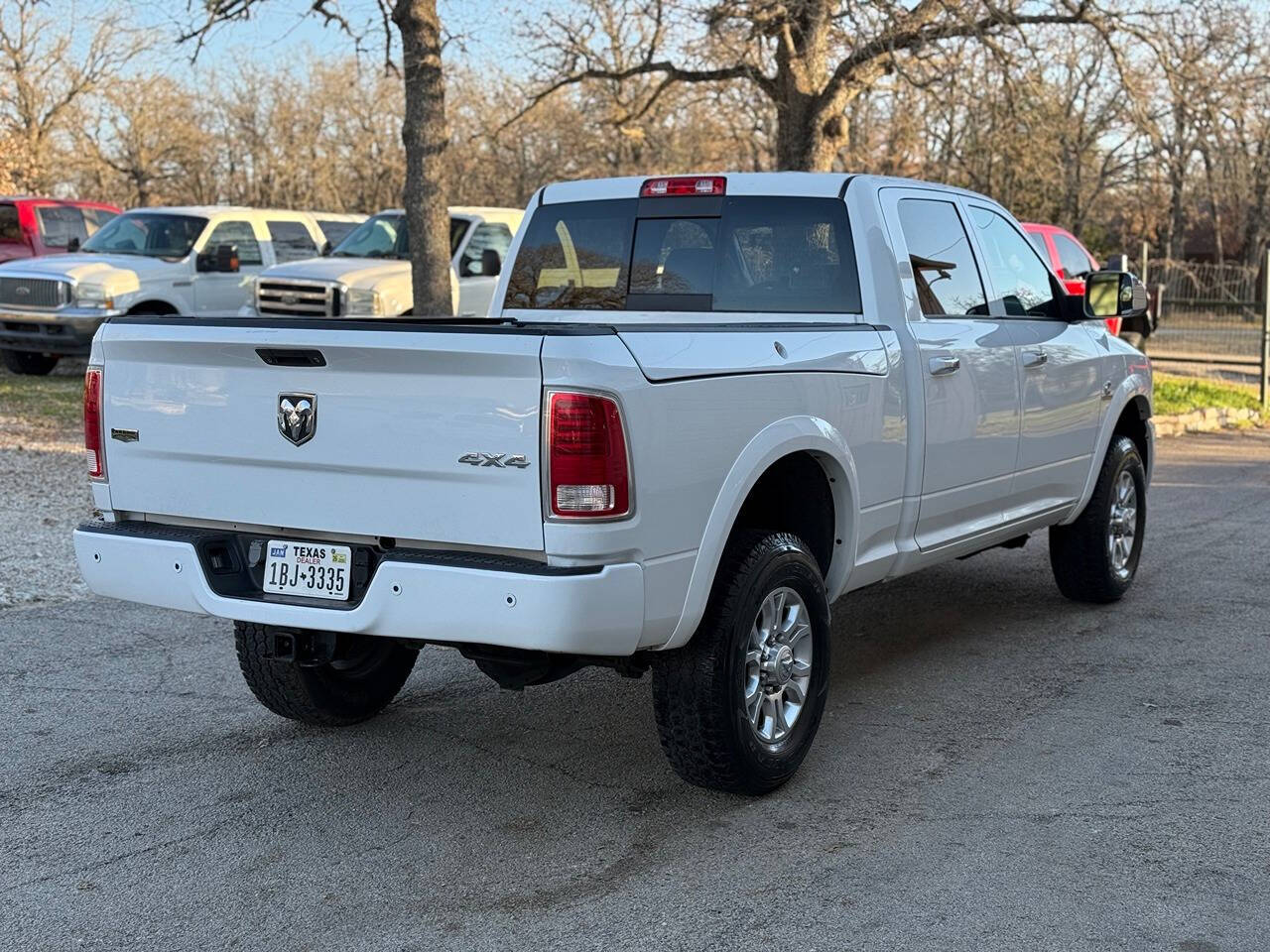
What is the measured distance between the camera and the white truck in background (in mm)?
14992

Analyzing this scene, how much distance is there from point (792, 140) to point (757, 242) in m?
11.8

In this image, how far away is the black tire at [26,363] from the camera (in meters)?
17.3

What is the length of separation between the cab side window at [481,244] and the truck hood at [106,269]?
11.4 ft

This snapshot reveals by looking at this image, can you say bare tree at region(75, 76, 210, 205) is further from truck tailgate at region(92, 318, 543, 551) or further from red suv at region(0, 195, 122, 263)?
truck tailgate at region(92, 318, 543, 551)

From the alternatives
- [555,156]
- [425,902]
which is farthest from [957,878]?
[555,156]

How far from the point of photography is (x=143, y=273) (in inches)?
647

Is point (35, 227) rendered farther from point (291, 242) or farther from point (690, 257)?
point (690, 257)

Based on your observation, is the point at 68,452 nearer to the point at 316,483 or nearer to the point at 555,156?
the point at 316,483

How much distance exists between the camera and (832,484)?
16.6 feet

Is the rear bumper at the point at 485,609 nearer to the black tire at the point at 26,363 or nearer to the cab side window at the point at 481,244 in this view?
the cab side window at the point at 481,244

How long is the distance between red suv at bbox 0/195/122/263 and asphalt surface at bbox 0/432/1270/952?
14.7 m

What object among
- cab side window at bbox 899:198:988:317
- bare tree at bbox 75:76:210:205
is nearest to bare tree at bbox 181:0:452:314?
cab side window at bbox 899:198:988:317

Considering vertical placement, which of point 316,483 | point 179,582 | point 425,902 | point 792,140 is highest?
point 792,140

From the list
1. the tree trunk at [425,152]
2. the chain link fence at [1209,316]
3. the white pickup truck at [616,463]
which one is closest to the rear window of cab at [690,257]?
the white pickup truck at [616,463]
